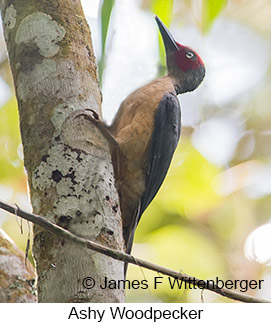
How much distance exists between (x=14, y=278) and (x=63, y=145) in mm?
933

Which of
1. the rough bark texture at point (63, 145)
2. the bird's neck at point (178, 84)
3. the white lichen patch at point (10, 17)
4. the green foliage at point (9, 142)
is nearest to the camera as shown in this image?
the rough bark texture at point (63, 145)

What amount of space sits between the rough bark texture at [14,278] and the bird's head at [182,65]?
153 centimetres

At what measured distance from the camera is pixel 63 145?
6.06 ft

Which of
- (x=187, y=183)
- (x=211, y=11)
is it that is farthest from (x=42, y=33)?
(x=187, y=183)

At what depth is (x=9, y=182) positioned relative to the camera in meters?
4.10

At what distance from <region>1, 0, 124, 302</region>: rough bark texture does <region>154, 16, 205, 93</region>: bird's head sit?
139 centimetres

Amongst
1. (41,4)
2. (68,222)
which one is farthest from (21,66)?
(68,222)

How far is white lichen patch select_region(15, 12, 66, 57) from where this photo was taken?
6.66ft

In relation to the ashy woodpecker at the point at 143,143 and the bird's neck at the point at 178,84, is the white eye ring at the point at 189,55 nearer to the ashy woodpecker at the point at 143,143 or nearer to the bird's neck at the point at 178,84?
the bird's neck at the point at 178,84

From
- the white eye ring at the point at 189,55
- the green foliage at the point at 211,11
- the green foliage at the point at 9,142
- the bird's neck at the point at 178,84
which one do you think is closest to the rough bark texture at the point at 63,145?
the green foliage at the point at 211,11

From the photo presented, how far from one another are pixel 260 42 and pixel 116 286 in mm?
4071

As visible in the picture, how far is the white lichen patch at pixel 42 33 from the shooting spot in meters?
2.03
